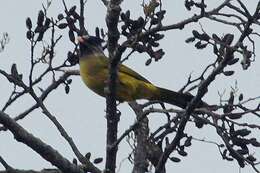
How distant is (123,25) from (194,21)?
66 cm

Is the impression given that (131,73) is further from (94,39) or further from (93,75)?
(94,39)

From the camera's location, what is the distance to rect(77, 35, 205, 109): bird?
7.48 m

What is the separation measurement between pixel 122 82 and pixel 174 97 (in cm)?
59

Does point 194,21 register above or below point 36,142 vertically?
above

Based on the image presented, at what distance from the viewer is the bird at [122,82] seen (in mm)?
7484

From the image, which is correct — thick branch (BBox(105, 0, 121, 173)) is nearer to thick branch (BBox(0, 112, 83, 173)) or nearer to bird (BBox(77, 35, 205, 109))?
thick branch (BBox(0, 112, 83, 173))

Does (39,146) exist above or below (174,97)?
below

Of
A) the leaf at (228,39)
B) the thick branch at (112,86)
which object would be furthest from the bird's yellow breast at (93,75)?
the leaf at (228,39)

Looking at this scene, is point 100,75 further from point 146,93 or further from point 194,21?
point 194,21

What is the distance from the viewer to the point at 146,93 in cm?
789

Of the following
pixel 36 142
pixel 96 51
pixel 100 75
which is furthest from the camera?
pixel 96 51

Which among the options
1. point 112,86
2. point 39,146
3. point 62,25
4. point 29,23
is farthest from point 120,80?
point 39,146

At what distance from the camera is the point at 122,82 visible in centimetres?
756

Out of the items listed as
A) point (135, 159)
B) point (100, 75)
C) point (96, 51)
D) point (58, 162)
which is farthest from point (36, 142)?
point (96, 51)
